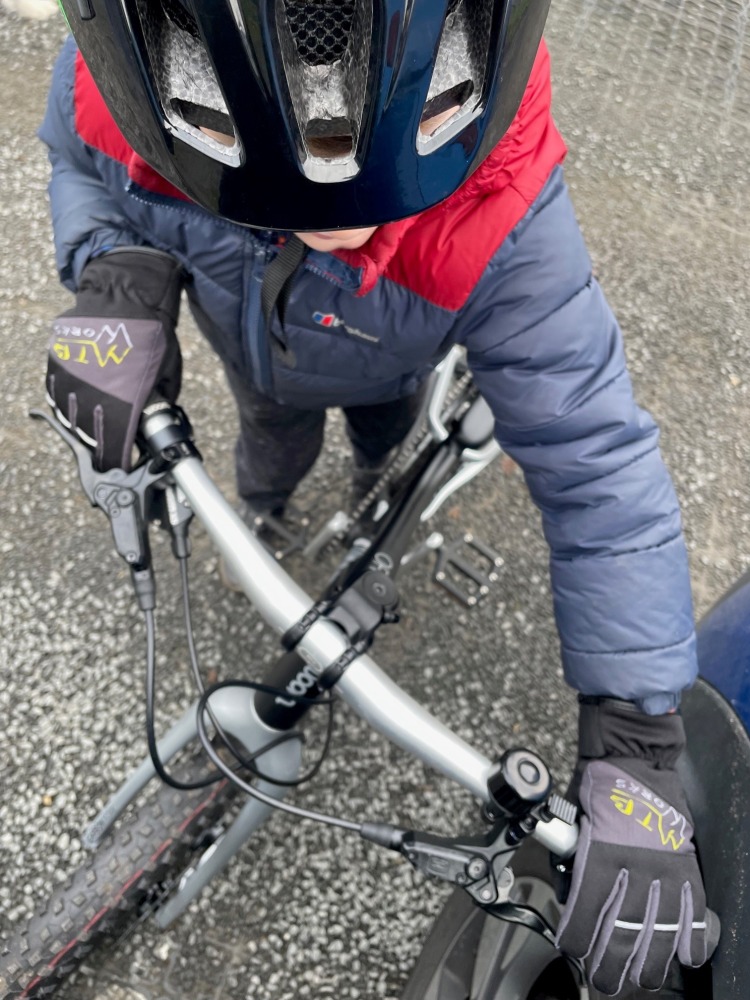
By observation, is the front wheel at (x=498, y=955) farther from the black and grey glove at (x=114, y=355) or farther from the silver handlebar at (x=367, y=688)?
the black and grey glove at (x=114, y=355)

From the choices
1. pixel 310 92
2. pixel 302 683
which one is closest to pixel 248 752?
pixel 302 683

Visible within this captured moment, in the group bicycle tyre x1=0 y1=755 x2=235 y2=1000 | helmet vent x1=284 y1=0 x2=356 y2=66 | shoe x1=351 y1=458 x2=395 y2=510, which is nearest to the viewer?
helmet vent x1=284 y1=0 x2=356 y2=66

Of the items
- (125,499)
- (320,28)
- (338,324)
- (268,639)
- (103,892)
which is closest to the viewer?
(320,28)

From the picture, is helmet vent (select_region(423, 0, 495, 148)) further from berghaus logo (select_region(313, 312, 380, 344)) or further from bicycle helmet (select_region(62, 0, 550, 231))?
berghaus logo (select_region(313, 312, 380, 344))

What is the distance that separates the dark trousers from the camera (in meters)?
1.75

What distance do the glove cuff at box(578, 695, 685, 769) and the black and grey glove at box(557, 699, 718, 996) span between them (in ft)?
0.22

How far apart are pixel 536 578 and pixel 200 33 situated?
1696mm

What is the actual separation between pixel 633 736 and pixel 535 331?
23.5 inches

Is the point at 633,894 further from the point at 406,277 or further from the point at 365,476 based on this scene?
the point at 365,476

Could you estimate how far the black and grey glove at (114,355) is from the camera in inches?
41.6

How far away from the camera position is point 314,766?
123cm

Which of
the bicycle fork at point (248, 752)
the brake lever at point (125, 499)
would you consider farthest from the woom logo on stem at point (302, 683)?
the brake lever at point (125, 499)

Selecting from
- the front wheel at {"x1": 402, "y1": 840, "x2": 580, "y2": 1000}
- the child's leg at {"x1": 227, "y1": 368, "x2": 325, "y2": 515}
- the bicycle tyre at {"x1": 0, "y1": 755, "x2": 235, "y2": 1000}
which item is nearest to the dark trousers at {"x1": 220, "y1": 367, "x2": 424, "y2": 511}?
the child's leg at {"x1": 227, "y1": 368, "x2": 325, "y2": 515}

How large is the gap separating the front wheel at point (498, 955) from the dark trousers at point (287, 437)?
101 centimetres
